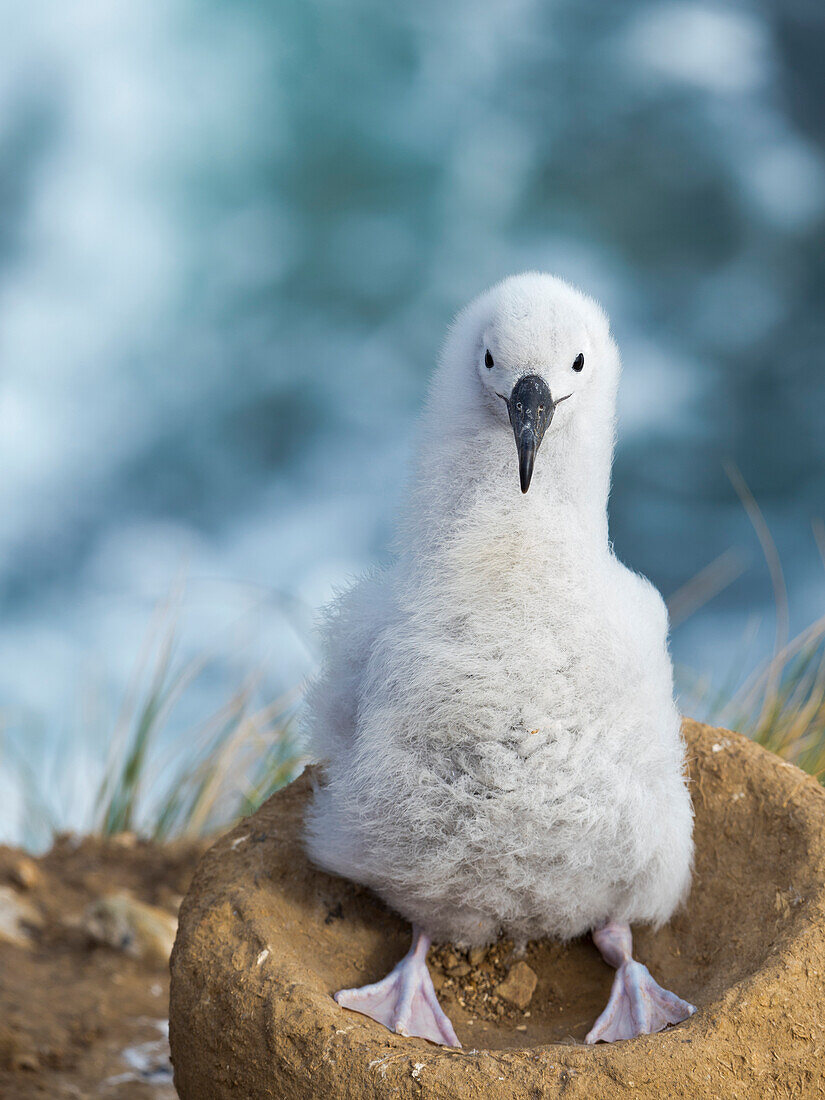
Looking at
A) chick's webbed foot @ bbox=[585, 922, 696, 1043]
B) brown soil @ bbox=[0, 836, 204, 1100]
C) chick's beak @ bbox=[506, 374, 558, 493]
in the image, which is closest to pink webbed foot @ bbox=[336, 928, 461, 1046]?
chick's webbed foot @ bbox=[585, 922, 696, 1043]

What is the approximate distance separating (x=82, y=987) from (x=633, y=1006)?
2.05 metres

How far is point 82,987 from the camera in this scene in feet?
12.0

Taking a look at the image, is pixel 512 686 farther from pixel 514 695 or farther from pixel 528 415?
pixel 528 415

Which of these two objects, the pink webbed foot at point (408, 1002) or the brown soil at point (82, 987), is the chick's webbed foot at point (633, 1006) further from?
the brown soil at point (82, 987)

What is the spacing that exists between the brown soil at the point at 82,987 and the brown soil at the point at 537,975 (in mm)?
922

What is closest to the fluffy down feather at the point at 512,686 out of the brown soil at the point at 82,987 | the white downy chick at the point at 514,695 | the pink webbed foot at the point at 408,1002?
the white downy chick at the point at 514,695

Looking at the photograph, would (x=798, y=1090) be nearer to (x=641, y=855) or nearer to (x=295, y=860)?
(x=641, y=855)

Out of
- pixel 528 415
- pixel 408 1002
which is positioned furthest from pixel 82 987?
pixel 528 415

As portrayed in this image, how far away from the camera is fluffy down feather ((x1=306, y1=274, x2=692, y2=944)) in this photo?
7.25ft

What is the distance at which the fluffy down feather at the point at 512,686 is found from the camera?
Answer: 7.25ft

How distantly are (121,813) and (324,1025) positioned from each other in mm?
2830

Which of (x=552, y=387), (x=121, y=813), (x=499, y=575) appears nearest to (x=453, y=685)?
(x=499, y=575)

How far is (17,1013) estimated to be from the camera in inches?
134

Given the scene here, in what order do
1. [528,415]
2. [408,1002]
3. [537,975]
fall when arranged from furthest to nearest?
[537,975], [408,1002], [528,415]
